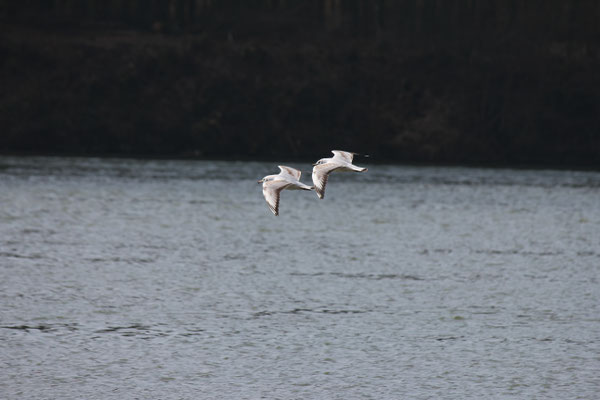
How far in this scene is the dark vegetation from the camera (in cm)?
8469

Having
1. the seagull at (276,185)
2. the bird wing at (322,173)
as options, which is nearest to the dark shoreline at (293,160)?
the seagull at (276,185)

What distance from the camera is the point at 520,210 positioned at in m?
40.2

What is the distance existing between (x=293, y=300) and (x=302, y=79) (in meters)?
75.8

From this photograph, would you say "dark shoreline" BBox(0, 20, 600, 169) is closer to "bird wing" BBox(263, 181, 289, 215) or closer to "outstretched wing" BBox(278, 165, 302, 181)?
"outstretched wing" BBox(278, 165, 302, 181)

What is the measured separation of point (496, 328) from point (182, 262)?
9673 millimetres

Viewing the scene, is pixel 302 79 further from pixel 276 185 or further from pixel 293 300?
pixel 276 185

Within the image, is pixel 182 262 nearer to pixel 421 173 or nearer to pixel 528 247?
pixel 528 247

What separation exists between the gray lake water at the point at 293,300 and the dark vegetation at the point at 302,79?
44141 millimetres

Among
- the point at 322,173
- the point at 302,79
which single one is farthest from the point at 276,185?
the point at 302,79

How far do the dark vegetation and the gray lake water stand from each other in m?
44.1

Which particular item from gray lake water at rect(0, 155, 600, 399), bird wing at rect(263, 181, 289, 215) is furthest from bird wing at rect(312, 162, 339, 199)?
gray lake water at rect(0, 155, 600, 399)

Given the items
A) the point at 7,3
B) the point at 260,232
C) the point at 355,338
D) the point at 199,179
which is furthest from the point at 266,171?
the point at 7,3

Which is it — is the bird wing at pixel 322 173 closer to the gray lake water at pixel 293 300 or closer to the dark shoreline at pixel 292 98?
the gray lake water at pixel 293 300

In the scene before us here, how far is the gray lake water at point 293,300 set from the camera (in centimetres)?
1429
